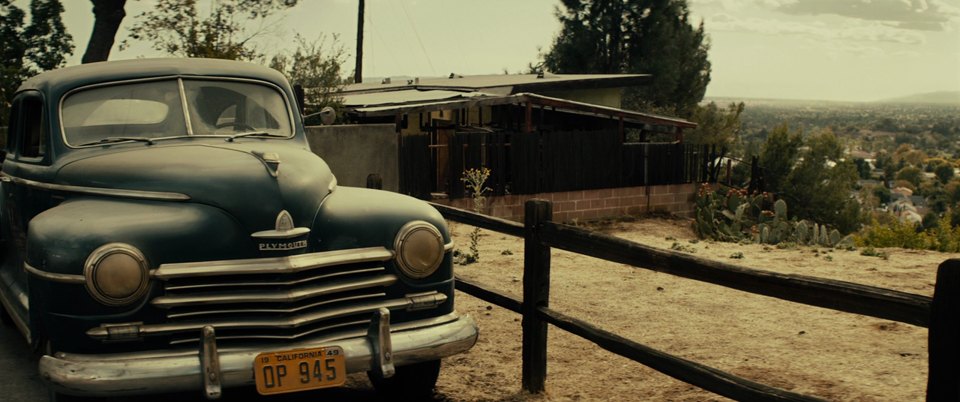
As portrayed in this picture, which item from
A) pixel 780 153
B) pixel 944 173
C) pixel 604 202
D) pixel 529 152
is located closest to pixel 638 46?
pixel 780 153

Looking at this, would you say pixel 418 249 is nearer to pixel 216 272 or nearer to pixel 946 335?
pixel 216 272

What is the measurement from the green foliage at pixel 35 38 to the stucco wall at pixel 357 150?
14.5 meters

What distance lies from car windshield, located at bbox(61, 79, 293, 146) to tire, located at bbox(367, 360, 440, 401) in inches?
71.5

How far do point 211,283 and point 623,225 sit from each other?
17.3 m

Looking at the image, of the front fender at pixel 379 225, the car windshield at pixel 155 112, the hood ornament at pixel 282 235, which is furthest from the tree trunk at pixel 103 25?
the hood ornament at pixel 282 235

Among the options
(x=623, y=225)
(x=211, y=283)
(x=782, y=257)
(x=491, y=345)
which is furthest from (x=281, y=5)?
(x=211, y=283)

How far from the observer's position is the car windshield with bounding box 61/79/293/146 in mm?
5984

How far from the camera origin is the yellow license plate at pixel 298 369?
4.64 m

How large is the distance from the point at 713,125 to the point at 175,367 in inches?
1691

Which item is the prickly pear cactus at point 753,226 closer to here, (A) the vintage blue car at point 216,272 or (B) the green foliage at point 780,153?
(A) the vintage blue car at point 216,272

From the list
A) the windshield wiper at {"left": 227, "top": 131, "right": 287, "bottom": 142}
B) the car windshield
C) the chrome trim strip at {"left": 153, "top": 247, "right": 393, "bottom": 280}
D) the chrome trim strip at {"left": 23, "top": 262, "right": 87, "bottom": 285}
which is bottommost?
the chrome trim strip at {"left": 23, "top": 262, "right": 87, "bottom": 285}

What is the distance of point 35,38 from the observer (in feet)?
88.7

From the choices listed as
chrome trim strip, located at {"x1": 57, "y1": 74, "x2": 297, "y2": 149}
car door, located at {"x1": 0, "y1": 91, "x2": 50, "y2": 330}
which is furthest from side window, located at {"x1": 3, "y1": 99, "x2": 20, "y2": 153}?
chrome trim strip, located at {"x1": 57, "y1": 74, "x2": 297, "y2": 149}

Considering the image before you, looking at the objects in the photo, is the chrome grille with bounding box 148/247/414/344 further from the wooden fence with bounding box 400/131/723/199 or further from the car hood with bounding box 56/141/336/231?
the wooden fence with bounding box 400/131/723/199
